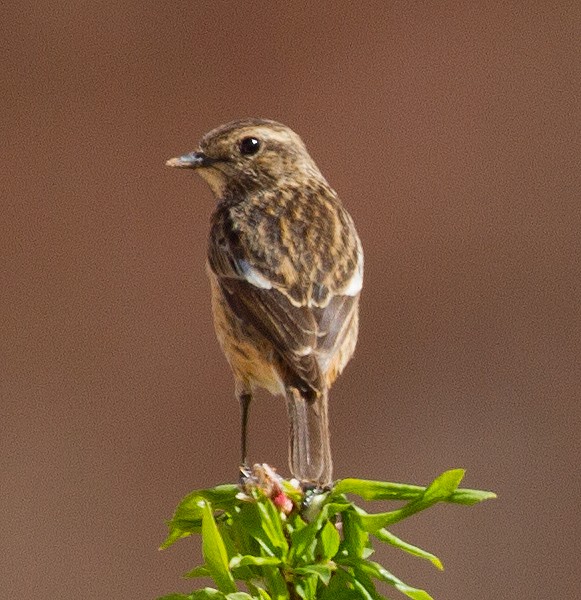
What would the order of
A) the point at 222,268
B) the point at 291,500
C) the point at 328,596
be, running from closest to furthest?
the point at 328,596 < the point at 291,500 < the point at 222,268

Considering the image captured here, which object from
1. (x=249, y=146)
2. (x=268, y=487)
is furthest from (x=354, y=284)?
(x=268, y=487)

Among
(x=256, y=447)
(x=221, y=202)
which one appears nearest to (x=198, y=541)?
(x=256, y=447)

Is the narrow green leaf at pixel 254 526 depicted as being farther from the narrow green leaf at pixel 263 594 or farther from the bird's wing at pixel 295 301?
the bird's wing at pixel 295 301

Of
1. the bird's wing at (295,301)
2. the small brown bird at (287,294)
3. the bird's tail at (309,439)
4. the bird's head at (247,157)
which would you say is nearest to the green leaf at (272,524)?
the bird's tail at (309,439)

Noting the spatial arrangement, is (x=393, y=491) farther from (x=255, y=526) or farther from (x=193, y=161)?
(x=193, y=161)

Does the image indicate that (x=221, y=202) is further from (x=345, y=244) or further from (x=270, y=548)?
(x=270, y=548)

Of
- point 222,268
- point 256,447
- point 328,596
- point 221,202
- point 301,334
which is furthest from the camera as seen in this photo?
point 256,447

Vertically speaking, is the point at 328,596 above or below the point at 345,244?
below
